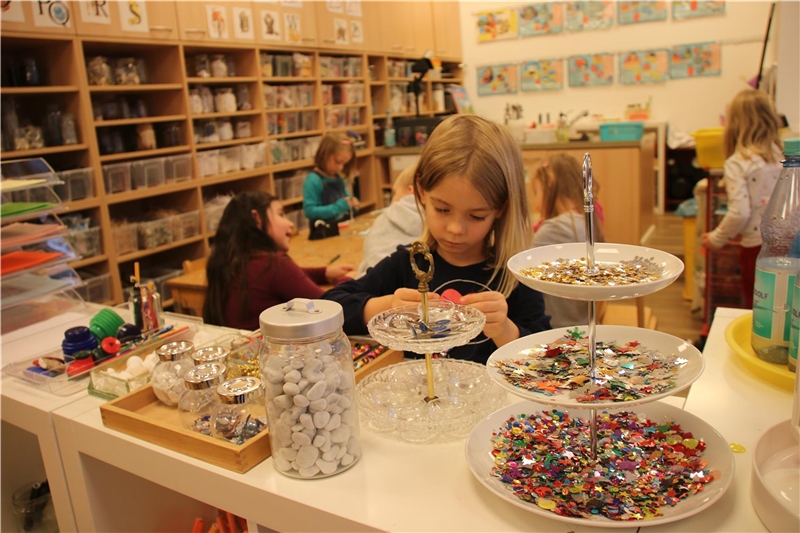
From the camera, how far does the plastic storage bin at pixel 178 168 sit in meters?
3.87

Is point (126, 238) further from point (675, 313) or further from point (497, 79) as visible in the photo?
point (497, 79)

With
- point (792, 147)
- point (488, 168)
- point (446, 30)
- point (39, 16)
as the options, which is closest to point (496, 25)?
point (446, 30)

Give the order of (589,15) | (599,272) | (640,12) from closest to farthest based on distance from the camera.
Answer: (599,272)
(640,12)
(589,15)

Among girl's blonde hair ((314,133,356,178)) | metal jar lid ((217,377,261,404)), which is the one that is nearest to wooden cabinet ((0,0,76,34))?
girl's blonde hair ((314,133,356,178))

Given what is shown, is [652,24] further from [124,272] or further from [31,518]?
[31,518]

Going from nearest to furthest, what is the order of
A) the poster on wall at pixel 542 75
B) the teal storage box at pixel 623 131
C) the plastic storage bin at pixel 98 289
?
the plastic storage bin at pixel 98 289, the teal storage box at pixel 623 131, the poster on wall at pixel 542 75

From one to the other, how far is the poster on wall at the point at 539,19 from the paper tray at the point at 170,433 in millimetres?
6934

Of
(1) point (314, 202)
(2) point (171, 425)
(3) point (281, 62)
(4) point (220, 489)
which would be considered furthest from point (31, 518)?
(3) point (281, 62)

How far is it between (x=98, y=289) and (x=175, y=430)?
2.83 metres

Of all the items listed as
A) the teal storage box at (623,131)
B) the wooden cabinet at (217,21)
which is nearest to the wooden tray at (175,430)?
the wooden cabinet at (217,21)

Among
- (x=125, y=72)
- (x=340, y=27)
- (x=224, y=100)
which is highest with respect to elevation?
(x=340, y=27)

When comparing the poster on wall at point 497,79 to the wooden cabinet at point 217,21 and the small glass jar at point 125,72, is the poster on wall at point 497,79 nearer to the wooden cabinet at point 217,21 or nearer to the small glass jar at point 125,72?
the wooden cabinet at point 217,21

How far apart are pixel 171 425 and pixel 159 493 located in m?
0.38

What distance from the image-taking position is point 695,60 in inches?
256
